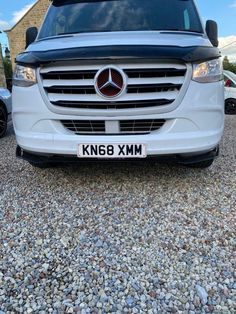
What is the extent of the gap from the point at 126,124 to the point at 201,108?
0.68 m

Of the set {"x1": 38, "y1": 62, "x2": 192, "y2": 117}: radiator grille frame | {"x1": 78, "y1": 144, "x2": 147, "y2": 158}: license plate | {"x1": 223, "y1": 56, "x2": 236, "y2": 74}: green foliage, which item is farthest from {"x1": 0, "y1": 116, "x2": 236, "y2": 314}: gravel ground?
{"x1": 223, "y1": 56, "x2": 236, "y2": 74}: green foliage

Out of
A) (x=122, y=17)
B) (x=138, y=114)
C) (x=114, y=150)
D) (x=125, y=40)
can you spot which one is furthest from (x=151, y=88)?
(x=122, y=17)

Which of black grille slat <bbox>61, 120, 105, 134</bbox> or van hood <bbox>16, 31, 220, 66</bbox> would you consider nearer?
van hood <bbox>16, 31, 220, 66</bbox>

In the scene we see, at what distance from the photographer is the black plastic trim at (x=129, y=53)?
2.77 m

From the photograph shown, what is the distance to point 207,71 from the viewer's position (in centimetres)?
295

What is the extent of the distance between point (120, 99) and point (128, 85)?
5.4 inches

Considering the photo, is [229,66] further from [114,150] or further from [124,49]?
[114,150]

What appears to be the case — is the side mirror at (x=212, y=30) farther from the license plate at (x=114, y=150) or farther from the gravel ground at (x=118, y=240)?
the license plate at (x=114, y=150)

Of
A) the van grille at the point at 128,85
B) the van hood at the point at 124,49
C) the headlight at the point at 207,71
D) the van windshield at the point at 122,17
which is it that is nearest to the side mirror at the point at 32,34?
the van windshield at the point at 122,17

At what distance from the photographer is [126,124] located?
297 centimetres

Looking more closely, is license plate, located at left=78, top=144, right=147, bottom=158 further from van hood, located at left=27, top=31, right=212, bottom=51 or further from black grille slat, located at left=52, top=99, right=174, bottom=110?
van hood, located at left=27, top=31, right=212, bottom=51

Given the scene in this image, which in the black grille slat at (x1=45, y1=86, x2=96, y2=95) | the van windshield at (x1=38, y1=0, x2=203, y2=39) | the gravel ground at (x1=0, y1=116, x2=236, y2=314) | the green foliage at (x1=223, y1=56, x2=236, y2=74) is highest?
the van windshield at (x1=38, y1=0, x2=203, y2=39)

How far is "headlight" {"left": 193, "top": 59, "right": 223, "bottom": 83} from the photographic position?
289 centimetres

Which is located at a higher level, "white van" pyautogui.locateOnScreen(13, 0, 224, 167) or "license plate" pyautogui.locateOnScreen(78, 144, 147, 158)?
"white van" pyautogui.locateOnScreen(13, 0, 224, 167)
